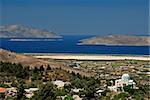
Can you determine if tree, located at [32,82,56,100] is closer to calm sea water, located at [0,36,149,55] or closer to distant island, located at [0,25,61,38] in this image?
calm sea water, located at [0,36,149,55]

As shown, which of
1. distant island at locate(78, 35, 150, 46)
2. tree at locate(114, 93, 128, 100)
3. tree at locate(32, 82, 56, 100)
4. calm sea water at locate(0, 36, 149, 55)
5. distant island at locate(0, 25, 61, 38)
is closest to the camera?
tree at locate(32, 82, 56, 100)

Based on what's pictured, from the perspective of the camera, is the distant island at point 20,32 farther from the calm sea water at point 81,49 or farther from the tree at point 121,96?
the tree at point 121,96

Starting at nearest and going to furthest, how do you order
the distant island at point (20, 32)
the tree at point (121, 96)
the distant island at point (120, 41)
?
1. the tree at point (121, 96)
2. the distant island at point (120, 41)
3. the distant island at point (20, 32)

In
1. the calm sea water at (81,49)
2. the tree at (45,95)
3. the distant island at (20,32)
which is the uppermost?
the tree at (45,95)

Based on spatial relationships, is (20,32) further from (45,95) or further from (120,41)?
(45,95)

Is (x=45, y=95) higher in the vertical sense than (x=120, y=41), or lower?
higher

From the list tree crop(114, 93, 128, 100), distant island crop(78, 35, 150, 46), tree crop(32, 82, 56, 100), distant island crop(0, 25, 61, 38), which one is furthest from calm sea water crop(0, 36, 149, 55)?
tree crop(32, 82, 56, 100)

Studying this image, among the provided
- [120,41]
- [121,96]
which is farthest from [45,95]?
[120,41]

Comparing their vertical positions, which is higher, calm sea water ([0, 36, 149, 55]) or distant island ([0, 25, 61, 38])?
distant island ([0, 25, 61, 38])

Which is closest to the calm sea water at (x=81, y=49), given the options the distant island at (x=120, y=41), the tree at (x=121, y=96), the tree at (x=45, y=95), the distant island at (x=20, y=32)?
the distant island at (x=120, y=41)

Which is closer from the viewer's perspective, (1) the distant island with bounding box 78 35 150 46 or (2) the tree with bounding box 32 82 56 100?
(2) the tree with bounding box 32 82 56 100

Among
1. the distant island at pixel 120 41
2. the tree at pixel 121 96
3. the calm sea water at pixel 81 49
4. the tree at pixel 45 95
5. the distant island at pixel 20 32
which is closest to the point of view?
the tree at pixel 45 95
